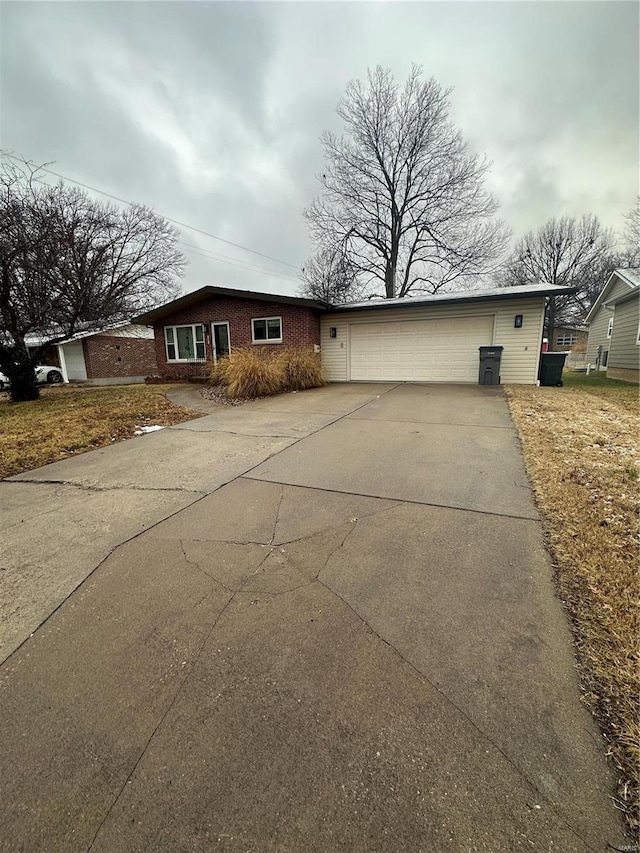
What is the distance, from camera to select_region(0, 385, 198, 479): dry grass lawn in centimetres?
521

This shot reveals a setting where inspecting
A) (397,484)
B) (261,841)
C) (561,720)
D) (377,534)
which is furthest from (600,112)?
(261,841)

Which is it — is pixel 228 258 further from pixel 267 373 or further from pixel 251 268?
pixel 267 373

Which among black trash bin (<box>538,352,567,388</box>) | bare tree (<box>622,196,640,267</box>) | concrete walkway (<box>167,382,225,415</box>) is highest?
bare tree (<box>622,196,640,267</box>)

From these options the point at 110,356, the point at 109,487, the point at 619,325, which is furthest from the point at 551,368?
the point at 110,356

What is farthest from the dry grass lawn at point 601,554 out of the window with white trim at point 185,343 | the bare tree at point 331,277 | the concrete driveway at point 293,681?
the bare tree at point 331,277

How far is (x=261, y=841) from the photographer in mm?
1051

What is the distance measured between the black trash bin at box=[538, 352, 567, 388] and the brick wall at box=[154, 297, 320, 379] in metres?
8.04

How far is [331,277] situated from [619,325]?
1761cm

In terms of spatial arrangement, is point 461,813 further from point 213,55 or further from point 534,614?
point 213,55

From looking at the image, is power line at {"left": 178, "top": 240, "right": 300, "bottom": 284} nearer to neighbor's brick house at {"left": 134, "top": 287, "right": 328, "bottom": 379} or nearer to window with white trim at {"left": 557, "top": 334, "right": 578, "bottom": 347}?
neighbor's brick house at {"left": 134, "top": 287, "right": 328, "bottom": 379}

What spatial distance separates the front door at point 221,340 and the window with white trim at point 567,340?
4166cm

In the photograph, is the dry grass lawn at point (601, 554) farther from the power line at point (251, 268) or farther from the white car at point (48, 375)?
the power line at point (251, 268)

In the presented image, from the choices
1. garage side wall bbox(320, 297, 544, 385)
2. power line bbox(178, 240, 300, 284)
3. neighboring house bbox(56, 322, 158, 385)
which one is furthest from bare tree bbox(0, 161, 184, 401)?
garage side wall bbox(320, 297, 544, 385)

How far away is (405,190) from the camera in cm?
2166
